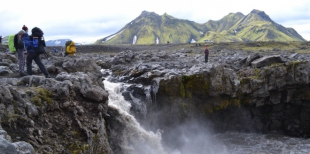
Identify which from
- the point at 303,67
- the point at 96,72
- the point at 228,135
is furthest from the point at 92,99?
the point at 303,67

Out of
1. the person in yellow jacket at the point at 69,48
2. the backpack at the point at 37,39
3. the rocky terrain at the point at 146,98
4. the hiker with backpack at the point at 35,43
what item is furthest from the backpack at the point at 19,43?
the person in yellow jacket at the point at 69,48

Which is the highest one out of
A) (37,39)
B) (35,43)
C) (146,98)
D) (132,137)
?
(37,39)

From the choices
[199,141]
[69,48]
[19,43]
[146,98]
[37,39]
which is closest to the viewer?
[37,39]

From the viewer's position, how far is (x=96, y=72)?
87.5 feet

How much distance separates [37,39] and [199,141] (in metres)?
23.2

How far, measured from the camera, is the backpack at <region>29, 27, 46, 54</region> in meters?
18.0

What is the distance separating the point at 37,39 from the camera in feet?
59.6

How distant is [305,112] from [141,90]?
2503 cm

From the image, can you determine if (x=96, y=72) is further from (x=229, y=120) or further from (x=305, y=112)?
(x=305, y=112)

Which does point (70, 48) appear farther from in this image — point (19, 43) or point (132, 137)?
point (132, 137)

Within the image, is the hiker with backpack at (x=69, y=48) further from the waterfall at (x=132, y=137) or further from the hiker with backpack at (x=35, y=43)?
the hiker with backpack at (x=35, y=43)

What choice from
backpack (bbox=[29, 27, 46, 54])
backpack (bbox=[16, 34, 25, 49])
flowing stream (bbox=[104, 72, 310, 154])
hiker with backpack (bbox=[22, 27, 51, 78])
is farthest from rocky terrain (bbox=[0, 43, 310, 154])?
backpack (bbox=[16, 34, 25, 49])

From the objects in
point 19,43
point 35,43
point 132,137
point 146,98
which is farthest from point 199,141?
point 19,43

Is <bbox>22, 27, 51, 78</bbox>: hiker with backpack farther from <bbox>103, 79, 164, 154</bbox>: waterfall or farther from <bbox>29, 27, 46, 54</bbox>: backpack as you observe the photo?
<bbox>103, 79, 164, 154</bbox>: waterfall
